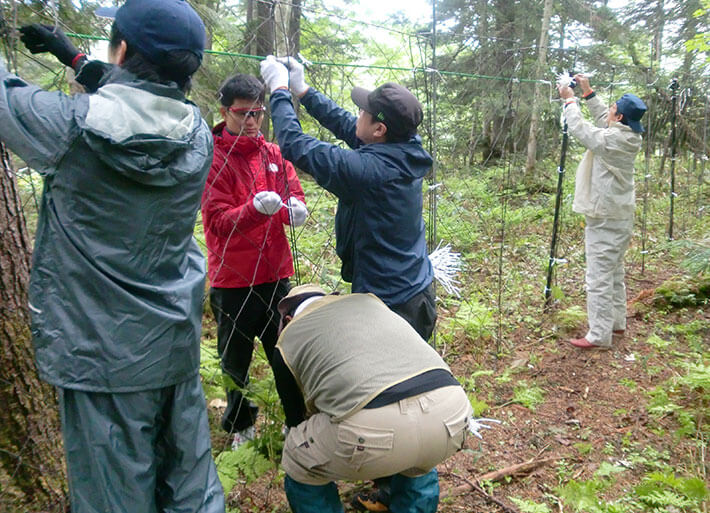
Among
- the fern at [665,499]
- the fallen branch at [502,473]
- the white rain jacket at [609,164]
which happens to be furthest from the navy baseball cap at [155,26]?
the white rain jacket at [609,164]

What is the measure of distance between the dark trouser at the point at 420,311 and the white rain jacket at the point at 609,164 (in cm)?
293

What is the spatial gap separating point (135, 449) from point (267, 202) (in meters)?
1.21

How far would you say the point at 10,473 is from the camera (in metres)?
2.01

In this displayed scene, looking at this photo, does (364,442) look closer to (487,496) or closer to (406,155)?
(406,155)

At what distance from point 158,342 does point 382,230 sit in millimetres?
1134

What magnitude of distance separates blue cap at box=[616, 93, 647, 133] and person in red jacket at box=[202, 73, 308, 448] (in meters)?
3.40

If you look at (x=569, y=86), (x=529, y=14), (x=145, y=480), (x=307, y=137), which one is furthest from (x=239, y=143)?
(x=529, y=14)

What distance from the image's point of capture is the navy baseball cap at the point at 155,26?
1.41m

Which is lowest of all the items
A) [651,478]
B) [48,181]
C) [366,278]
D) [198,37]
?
[651,478]

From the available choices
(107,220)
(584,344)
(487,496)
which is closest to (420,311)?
(487,496)

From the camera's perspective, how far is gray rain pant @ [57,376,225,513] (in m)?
1.44

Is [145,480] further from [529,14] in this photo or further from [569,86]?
[529,14]

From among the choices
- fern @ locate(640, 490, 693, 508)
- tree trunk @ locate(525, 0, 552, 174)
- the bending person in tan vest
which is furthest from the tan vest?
tree trunk @ locate(525, 0, 552, 174)

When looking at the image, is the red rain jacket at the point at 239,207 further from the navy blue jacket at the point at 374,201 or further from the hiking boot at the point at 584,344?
the hiking boot at the point at 584,344
